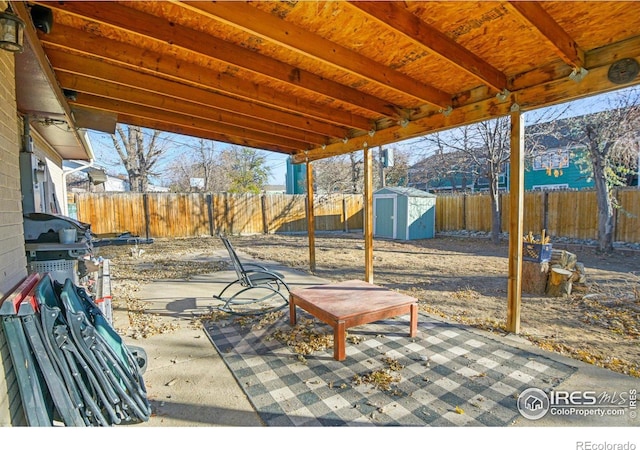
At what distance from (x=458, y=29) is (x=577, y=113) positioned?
914cm

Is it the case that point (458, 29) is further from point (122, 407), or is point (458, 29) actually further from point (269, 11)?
point (122, 407)

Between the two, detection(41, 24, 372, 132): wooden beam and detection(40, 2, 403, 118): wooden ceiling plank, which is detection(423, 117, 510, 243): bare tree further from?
detection(40, 2, 403, 118): wooden ceiling plank

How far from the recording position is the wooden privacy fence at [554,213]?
8.61m

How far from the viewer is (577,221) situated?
31.3 feet

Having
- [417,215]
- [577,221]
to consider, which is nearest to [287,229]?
[417,215]

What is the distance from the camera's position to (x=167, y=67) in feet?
9.11

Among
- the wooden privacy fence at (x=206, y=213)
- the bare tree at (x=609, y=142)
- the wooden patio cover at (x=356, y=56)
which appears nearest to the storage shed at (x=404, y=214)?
the wooden privacy fence at (x=206, y=213)

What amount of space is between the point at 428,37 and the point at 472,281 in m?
4.52

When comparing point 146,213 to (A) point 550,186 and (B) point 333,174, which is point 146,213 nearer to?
(B) point 333,174

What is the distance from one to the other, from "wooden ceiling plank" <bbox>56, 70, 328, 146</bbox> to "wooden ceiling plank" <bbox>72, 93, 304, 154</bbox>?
1.34 ft

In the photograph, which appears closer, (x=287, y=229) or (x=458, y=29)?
(x=458, y=29)

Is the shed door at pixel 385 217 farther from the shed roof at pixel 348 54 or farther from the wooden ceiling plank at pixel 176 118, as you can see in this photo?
the shed roof at pixel 348 54

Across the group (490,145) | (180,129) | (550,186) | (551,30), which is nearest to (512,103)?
(551,30)

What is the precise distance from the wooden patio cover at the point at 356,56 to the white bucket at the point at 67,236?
146 cm
